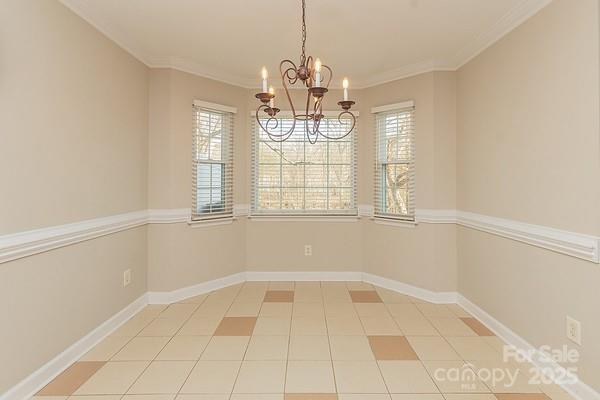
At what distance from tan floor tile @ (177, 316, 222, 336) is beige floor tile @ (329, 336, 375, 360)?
1.01 meters

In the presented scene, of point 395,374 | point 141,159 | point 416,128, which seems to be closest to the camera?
point 395,374

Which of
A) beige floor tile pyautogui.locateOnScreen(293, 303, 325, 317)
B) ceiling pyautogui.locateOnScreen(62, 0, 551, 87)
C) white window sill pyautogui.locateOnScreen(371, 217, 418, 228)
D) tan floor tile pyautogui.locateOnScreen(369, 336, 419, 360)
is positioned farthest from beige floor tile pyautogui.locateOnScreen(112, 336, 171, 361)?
white window sill pyautogui.locateOnScreen(371, 217, 418, 228)

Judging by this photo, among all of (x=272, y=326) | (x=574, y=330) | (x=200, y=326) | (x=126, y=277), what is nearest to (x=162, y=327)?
(x=200, y=326)

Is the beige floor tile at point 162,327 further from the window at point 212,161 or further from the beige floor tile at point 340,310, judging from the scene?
the beige floor tile at point 340,310

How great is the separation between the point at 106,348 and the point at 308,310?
1.70 meters

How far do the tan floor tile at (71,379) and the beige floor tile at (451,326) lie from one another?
257 centimetres

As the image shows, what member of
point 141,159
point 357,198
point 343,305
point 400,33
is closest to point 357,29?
point 400,33

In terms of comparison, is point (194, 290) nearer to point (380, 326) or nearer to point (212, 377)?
point (212, 377)

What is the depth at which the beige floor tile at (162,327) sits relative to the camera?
2836mm

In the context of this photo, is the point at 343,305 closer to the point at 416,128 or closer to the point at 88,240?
the point at 416,128

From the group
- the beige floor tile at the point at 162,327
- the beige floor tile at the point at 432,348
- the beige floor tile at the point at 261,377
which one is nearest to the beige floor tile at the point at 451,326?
the beige floor tile at the point at 432,348

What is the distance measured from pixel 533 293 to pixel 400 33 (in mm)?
2255

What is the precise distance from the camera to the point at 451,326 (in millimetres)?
2957

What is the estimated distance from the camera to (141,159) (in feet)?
11.1
